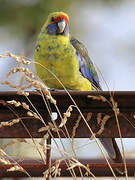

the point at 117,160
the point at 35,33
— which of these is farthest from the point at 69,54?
the point at 35,33

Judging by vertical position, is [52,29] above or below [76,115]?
above

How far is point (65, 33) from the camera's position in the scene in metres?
3.88

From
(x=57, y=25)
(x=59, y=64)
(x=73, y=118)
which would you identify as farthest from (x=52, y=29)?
(x=73, y=118)

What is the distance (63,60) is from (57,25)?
58cm

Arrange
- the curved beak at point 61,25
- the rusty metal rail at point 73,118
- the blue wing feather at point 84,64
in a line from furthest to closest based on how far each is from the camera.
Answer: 1. the curved beak at point 61,25
2. the blue wing feather at point 84,64
3. the rusty metal rail at point 73,118

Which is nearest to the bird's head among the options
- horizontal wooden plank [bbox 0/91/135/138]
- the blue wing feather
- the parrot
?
the parrot

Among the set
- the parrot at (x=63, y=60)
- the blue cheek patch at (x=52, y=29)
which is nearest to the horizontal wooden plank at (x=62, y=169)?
the parrot at (x=63, y=60)

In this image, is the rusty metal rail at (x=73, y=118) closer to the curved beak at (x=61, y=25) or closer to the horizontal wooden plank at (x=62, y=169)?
the horizontal wooden plank at (x=62, y=169)

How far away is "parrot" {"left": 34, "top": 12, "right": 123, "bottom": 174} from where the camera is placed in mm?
3443

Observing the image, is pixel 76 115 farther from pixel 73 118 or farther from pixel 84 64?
pixel 84 64

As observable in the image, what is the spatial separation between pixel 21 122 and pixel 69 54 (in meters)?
1.53

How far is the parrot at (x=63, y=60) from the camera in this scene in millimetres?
3443

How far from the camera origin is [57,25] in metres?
3.95

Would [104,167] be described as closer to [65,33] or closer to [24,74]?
[24,74]
